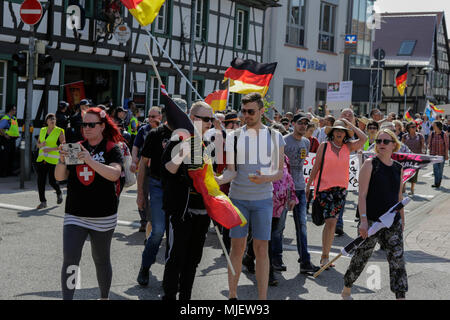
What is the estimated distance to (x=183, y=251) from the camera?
201 inches

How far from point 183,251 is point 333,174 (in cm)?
289

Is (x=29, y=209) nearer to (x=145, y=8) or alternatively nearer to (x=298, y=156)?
(x=145, y=8)

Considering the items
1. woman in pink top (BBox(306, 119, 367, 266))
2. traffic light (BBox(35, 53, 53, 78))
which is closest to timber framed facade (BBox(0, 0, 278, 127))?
traffic light (BBox(35, 53, 53, 78))

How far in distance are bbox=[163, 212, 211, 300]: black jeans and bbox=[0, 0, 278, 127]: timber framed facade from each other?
1241cm

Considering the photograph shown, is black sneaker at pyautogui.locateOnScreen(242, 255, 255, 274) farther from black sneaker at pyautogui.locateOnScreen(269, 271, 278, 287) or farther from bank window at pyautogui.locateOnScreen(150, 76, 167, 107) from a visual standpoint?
bank window at pyautogui.locateOnScreen(150, 76, 167, 107)

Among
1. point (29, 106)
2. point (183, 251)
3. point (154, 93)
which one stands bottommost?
point (183, 251)

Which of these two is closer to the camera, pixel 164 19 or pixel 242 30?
pixel 164 19

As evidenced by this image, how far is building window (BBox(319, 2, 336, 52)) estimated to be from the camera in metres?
34.8

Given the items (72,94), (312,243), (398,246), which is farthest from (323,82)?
(398,246)

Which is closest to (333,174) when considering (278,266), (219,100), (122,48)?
(278,266)

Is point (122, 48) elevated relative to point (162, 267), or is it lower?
elevated
